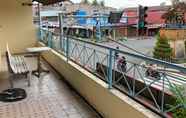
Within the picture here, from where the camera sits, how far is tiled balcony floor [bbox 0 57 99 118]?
3699mm

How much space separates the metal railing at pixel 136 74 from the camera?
2.43 m

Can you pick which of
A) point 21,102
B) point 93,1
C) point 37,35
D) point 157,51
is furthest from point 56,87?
point 93,1

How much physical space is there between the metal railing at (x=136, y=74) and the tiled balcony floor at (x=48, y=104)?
1.69 feet

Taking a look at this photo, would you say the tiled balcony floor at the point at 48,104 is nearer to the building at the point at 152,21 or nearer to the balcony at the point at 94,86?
the balcony at the point at 94,86

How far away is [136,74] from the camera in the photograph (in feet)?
9.84

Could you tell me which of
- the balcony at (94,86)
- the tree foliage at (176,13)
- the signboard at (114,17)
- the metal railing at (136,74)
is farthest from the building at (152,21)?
the metal railing at (136,74)

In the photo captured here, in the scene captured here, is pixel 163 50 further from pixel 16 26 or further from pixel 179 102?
pixel 179 102

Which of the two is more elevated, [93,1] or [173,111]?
[93,1]

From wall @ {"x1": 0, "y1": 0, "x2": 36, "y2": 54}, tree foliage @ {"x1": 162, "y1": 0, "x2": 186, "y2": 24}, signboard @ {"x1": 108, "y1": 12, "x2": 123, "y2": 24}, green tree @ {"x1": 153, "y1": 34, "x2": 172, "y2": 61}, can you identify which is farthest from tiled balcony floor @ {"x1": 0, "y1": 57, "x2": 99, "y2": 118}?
tree foliage @ {"x1": 162, "y1": 0, "x2": 186, "y2": 24}

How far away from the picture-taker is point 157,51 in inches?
384

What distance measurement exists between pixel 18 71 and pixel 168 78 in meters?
3.03

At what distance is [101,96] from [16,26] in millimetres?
5556

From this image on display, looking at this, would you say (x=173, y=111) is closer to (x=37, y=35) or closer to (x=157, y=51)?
(x=37, y=35)

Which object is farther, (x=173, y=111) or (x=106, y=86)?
(x=106, y=86)
